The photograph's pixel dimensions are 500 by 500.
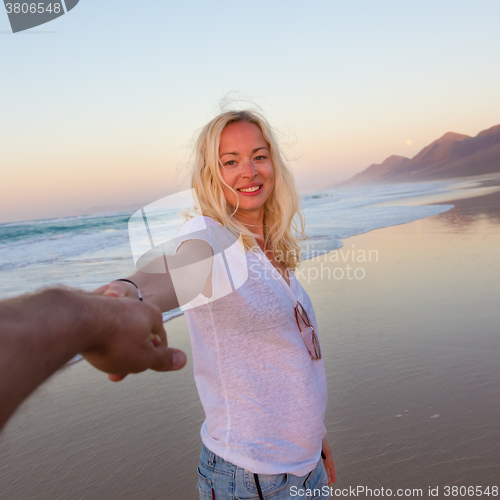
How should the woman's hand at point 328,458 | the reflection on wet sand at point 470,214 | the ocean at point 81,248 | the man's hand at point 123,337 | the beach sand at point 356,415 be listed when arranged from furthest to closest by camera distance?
the reflection on wet sand at point 470,214
the ocean at point 81,248
the beach sand at point 356,415
the woman's hand at point 328,458
the man's hand at point 123,337

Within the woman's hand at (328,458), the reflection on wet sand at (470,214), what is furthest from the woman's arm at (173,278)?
the reflection on wet sand at (470,214)

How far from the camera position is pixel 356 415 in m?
3.23

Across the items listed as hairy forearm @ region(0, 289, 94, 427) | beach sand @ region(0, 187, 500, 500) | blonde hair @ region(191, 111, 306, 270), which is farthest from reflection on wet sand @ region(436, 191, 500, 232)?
hairy forearm @ region(0, 289, 94, 427)

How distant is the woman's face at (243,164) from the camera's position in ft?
6.86

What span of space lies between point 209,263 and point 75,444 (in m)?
2.56

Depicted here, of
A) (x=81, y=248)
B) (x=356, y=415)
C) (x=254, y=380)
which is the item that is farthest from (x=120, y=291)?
(x=81, y=248)

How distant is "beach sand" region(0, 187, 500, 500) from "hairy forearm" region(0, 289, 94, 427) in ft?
4.47

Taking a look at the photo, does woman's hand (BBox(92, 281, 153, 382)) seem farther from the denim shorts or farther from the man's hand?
the denim shorts

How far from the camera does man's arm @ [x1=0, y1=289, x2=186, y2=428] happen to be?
0.47 meters

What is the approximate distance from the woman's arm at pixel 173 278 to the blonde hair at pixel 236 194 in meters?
0.43

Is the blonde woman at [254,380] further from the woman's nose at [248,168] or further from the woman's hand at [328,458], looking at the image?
the woman's nose at [248,168]

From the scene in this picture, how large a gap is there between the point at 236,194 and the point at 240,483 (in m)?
1.26

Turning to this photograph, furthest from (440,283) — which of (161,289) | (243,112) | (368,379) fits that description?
(161,289)
